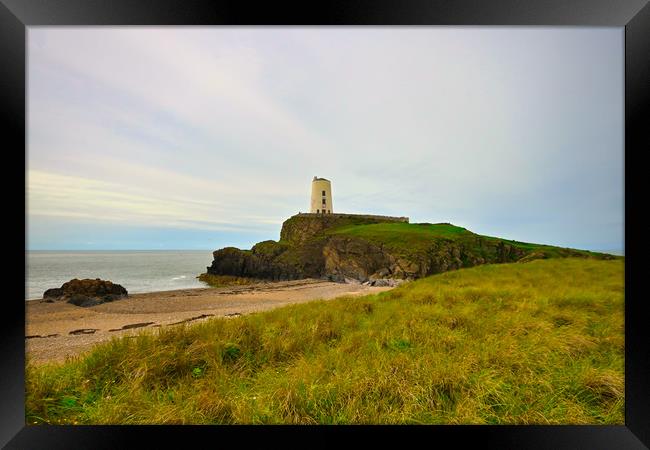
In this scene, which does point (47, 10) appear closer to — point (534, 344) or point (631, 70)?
point (631, 70)

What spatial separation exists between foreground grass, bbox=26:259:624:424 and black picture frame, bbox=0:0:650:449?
8cm

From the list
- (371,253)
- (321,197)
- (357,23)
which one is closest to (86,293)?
(357,23)

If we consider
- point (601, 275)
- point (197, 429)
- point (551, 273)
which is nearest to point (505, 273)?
point (551, 273)

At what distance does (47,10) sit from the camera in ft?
6.05

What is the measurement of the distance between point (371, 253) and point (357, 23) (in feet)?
71.4

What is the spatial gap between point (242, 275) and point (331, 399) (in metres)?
28.1

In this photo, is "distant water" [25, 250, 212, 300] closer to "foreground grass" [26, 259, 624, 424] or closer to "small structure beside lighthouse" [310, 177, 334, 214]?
"foreground grass" [26, 259, 624, 424]

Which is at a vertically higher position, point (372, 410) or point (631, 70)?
point (631, 70)

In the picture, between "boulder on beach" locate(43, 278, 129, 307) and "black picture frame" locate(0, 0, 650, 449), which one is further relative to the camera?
"boulder on beach" locate(43, 278, 129, 307)

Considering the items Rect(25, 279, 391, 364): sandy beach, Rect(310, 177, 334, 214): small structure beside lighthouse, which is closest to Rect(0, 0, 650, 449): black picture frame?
Rect(25, 279, 391, 364): sandy beach

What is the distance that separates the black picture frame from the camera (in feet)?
5.65

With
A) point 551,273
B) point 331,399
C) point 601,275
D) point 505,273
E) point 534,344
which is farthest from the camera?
point 505,273

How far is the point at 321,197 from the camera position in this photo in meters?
35.8

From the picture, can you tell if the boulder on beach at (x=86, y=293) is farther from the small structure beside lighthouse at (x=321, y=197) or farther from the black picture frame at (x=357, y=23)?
the small structure beside lighthouse at (x=321, y=197)
